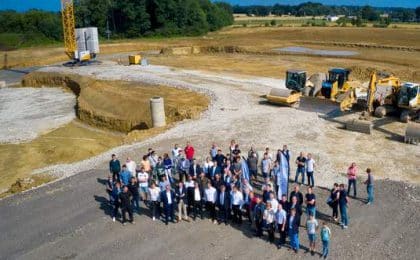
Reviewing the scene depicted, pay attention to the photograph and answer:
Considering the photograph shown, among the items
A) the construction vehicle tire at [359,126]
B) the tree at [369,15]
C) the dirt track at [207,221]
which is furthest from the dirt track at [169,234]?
the tree at [369,15]

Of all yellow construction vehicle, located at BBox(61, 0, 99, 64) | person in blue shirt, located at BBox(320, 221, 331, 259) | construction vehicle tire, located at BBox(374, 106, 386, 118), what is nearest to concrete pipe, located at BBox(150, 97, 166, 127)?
construction vehicle tire, located at BBox(374, 106, 386, 118)

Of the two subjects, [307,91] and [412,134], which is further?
[307,91]

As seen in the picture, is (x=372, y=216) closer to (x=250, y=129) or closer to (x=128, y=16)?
(x=250, y=129)

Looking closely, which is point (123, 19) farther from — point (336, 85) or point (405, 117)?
point (405, 117)

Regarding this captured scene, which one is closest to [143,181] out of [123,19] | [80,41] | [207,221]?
[207,221]

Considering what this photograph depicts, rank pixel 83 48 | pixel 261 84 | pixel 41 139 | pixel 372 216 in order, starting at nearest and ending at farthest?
pixel 372 216 < pixel 41 139 < pixel 261 84 < pixel 83 48

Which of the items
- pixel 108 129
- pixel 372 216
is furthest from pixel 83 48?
pixel 372 216

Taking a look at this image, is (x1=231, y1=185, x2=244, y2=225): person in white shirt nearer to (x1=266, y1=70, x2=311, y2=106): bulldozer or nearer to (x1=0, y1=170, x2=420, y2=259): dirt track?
(x1=0, y1=170, x2=420, y2=259): dirt track
